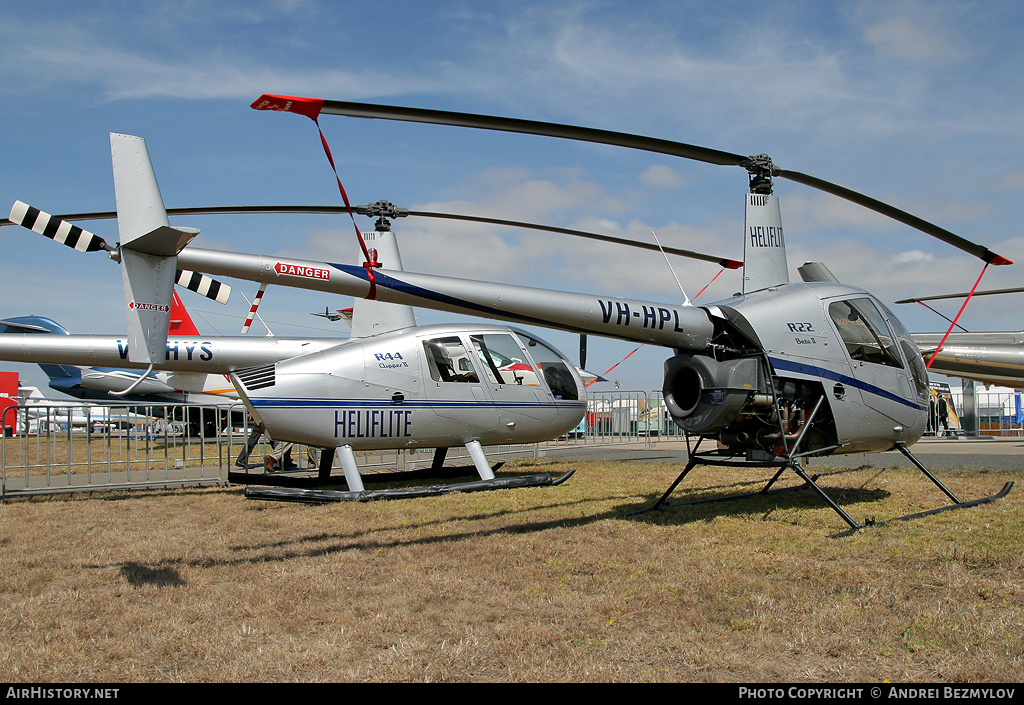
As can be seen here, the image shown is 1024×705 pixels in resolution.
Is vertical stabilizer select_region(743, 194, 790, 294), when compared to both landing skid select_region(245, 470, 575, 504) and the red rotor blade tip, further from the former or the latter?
the red rotor blade tip

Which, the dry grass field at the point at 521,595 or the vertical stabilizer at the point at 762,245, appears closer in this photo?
the dry grass field at the point at 521,595

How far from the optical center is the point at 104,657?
11.8 ft

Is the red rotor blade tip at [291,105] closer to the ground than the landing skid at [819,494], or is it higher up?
higher up

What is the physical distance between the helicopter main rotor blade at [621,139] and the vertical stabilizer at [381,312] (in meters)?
5.04

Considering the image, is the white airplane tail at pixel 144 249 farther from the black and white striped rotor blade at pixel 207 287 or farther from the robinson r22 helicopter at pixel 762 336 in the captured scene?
the black and white striped rotor blade at pixel 207 287

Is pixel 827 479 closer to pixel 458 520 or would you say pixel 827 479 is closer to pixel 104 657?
pixel 458 520

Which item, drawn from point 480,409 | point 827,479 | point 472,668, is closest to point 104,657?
point 472,668

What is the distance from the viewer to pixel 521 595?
465 cm

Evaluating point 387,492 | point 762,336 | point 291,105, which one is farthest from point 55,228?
point 762,336

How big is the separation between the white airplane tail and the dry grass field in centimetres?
196

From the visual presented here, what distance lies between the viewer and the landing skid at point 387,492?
25.8 ft

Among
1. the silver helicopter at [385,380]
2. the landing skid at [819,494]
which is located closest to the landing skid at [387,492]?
the silver helicopter at [385,380]

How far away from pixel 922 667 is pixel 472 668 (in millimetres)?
2136

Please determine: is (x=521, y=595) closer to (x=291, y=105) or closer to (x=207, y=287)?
(x=291, y=105)
